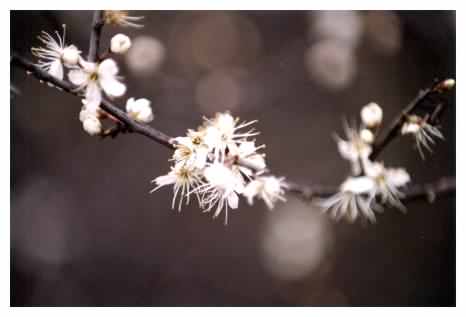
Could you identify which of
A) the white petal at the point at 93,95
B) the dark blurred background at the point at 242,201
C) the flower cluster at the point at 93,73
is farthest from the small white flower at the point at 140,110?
the dark blurred background at the point at 242,201

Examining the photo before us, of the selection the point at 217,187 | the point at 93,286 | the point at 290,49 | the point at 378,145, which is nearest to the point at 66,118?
the point at 93,286

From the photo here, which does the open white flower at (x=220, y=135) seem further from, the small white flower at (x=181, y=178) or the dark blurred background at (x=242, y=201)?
the dark blurred background at (x=242, y=201)

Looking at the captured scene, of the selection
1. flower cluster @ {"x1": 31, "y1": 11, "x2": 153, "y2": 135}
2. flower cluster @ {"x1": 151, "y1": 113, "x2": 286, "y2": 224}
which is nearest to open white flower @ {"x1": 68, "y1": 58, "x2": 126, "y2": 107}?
Result: flower cluster @ {"x1": 31, "y1": 11, "x2": 153, "y2": 135}

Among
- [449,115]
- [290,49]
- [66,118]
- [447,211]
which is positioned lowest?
[447,211]
